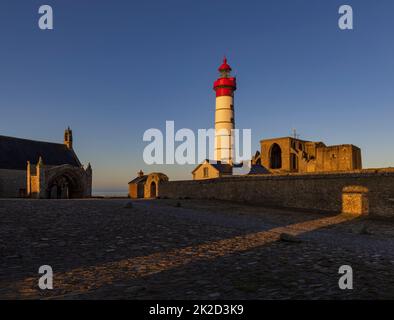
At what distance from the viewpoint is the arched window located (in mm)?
48375

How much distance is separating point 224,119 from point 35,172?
93.7ft

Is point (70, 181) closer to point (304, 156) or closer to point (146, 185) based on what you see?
point (146, 185)

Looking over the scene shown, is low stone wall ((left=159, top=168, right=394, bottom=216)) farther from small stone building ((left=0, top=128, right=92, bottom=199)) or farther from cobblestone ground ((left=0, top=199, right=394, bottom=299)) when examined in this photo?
small stone building ((left=0, top=128, right=92, bottom=199))

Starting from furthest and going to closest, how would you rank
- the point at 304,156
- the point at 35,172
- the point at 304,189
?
1. the point at 304,156
2. the point at 35,172
3. the point at 304,189

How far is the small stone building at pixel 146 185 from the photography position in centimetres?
4694

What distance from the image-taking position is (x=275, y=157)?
49.8m

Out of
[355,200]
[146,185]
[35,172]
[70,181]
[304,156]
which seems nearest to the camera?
[355,200]

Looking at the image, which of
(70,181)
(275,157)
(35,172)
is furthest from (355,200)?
(35,172)

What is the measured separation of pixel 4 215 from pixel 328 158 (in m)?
35.1

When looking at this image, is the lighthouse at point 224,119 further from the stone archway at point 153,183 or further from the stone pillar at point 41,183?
the stone pillar at point 41,183

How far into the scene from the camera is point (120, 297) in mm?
4184

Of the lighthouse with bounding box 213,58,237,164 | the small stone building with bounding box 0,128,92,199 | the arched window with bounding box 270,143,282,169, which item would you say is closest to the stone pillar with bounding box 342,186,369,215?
the arched window with bounding box 270,143,282,169
